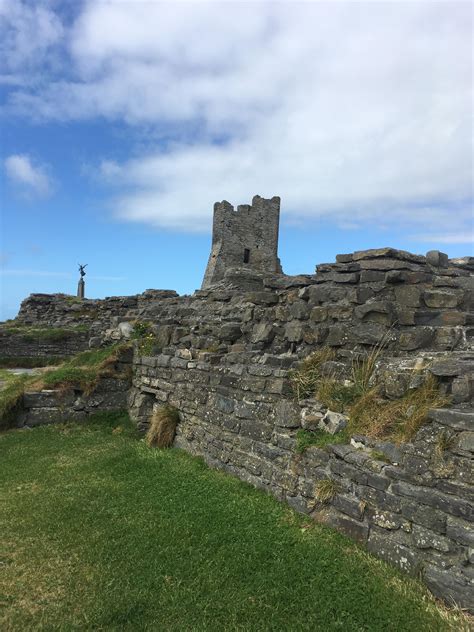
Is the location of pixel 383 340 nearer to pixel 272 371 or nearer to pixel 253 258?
pixel 272 371

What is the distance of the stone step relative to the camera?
3.97m

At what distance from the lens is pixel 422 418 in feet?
14.4

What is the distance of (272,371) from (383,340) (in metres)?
1.64

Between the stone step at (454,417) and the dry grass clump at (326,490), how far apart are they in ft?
4.51

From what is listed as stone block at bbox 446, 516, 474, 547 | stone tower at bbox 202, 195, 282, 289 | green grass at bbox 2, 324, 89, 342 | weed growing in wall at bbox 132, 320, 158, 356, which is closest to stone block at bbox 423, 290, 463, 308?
stone block at bbox 446, 516, 474, 547

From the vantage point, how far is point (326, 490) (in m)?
5.07

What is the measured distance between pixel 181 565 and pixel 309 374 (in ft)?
9.53

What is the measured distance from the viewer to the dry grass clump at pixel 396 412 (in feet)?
14.6

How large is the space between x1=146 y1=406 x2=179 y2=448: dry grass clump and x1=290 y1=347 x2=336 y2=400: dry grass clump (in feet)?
10.9

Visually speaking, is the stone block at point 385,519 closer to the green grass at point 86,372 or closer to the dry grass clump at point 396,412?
the dry grass clump at point 396,412

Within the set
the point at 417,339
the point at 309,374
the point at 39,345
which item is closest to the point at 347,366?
the point at 309,374

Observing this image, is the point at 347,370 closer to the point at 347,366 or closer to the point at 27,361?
the point at 347,366

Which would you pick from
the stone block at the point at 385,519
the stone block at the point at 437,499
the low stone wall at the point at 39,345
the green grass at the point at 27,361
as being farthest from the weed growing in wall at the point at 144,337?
the low stone wall at the point at 39,345

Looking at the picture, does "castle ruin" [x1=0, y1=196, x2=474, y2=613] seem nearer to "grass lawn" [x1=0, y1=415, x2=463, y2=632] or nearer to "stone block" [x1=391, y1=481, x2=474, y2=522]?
"stone block" [x1=391, y1=481, x2=474, y2=522]
